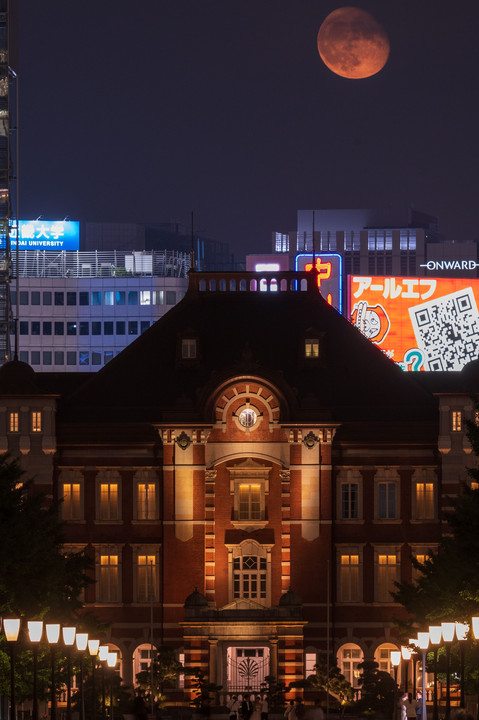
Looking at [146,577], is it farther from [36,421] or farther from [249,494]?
[36,421]

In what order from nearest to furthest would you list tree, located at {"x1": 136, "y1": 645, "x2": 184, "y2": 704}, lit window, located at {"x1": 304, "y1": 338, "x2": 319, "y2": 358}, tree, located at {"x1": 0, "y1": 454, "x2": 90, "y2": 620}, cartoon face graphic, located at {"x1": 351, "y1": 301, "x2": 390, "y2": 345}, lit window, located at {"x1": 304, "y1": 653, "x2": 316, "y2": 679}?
tree, located at {"x1": 0, "y1": 454, "x2": 90, "y2": 620} < tree, located at {"x1": 136, "y1": 645, "x2": 184, "y2": 704} < lit window, located at {"x1": 304, "y1": 653, "x2": 316, "y2": 679} < lit window, located at {"x1": 304, "y1": 338, "x2": 319, "y2": 358} < cartoon face graphic, located at {"x1": 351, "y1": 301, "x2": 390, "y2": 345}

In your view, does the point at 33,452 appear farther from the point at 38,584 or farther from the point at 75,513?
the point at 38,584

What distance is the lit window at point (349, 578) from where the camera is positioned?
100m

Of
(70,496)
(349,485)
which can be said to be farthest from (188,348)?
(349,485)

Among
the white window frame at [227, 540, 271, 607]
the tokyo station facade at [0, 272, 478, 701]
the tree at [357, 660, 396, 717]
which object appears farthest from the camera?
the white window frame at [227, 540, 271, 607]

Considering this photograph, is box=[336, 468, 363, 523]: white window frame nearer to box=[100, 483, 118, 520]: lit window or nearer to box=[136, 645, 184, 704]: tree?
box=[100, 483, 118, 520]: lit window

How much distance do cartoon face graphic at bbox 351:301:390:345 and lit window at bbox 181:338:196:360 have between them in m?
84.7

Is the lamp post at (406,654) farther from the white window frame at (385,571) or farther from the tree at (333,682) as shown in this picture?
the white window frame at (385,571)

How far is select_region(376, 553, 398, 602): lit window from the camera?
100 m

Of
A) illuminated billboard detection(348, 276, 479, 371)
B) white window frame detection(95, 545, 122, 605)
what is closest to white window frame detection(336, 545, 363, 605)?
white window frame detection(95, 545, 122, 605)

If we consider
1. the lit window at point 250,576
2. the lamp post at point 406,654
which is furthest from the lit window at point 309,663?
the lamp post at point 406,654

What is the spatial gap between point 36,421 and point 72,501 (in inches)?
168

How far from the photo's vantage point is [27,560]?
72125 mm

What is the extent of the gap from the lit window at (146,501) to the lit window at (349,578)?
948 cm
